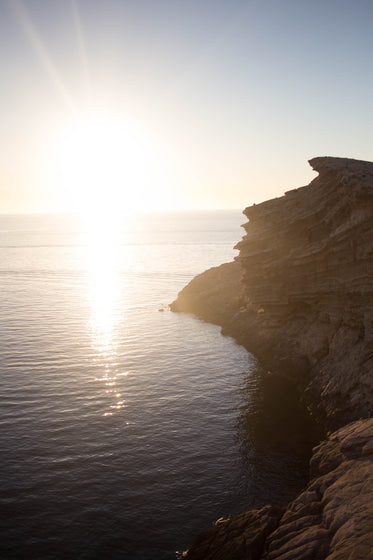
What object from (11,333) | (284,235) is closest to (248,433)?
(284,235)

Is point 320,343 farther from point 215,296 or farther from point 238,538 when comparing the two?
point 215,296

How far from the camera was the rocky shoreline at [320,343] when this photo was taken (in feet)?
91.0

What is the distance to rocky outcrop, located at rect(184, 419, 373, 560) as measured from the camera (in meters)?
24.8

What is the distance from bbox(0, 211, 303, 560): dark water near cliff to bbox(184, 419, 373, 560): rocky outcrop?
3.96 m

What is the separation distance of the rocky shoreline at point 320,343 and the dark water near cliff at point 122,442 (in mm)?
4742

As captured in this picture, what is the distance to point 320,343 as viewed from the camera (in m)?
60.1

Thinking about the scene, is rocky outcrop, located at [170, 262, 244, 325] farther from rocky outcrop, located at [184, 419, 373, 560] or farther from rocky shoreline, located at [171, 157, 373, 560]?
rocky outcrop, located at [184, 419, 373, 560]

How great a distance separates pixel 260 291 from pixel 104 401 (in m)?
30.1

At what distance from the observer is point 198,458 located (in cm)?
4284

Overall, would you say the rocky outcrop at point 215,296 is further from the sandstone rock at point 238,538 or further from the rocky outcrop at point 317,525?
the sandstone rock at point 238,538

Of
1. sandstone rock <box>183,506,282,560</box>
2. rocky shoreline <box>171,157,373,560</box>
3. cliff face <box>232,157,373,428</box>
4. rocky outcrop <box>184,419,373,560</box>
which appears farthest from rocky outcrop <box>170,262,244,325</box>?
sandstone rock <box>183,506,282,560</box>

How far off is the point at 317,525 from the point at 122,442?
77.7 ft

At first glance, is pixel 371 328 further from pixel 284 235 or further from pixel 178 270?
pixel 178 270

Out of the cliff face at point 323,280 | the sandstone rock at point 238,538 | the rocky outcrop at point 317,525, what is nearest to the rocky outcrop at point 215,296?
the cliff face at point 323,280
